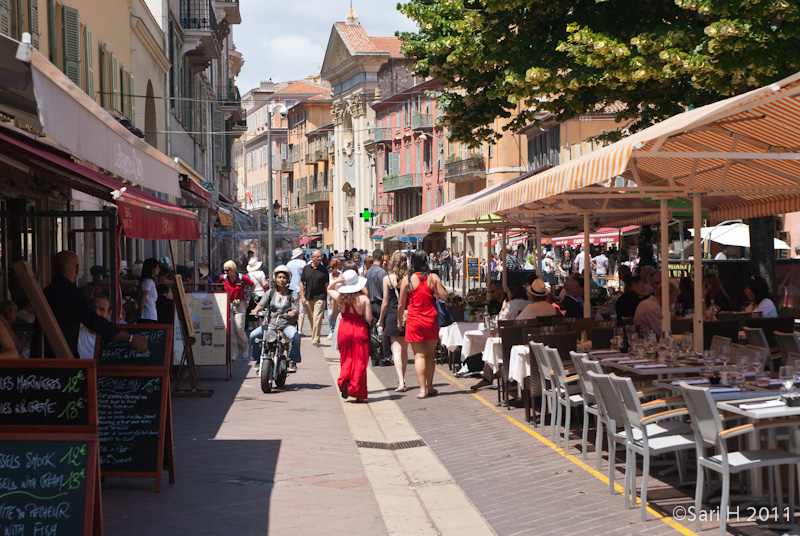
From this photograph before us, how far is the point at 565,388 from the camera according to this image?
9031mm

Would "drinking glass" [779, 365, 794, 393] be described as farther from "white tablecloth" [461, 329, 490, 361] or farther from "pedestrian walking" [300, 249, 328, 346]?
"pedestrian walking" [300, 249, 328, 346]

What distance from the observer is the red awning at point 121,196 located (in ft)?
23.2

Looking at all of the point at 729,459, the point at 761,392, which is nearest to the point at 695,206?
the point at 761,392

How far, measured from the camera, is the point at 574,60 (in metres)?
15.4

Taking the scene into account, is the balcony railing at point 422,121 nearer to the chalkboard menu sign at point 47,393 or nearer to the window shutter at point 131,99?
the window shutter at point 131,99

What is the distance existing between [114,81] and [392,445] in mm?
13000

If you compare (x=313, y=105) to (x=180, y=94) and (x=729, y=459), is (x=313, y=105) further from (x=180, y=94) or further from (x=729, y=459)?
(x=729, y=459)

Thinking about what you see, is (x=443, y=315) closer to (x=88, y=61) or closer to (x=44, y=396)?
(x=88, y=61)

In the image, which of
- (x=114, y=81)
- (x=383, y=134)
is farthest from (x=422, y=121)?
(x=114, y=81)

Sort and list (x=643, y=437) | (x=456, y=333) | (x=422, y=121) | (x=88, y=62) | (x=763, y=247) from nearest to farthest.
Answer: (x=643, y=437)
(x=456, y=333)
(x=763, y=247)
(x=88, y=62)
(x=422, y=121)

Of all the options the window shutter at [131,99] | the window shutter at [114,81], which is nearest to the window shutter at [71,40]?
Answer: the window shutter at [114,81]

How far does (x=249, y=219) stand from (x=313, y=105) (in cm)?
6819

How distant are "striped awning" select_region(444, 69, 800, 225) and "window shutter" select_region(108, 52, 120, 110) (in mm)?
8516

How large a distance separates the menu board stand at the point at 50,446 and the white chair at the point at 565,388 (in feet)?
14.8
